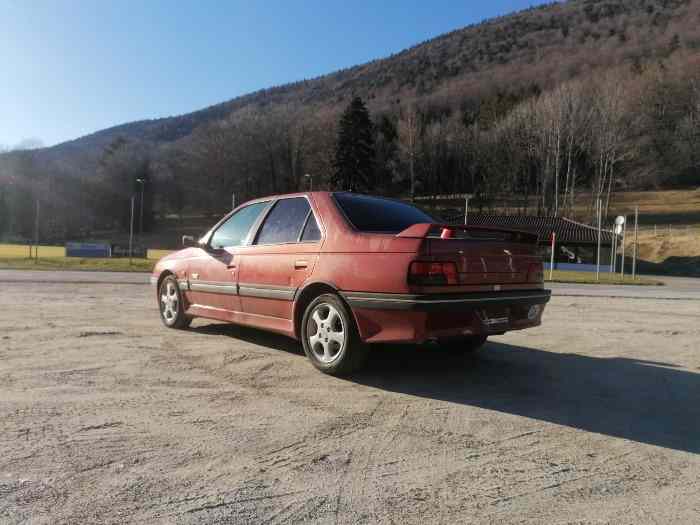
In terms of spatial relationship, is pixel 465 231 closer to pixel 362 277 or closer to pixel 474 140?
pixel 362 277

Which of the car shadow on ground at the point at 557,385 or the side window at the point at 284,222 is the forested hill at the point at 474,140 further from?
the side window at the point at 284,222

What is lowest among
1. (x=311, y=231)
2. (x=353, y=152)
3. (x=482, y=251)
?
(x=482, y=251)

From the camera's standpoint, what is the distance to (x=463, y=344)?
5.66 m

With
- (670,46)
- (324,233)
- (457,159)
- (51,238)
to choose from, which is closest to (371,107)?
(457,159)

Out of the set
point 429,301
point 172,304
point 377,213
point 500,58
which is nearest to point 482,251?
point 429,301

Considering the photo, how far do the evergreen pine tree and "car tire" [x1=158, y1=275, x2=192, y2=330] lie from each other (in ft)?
192

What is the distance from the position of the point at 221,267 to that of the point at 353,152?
60987 millimetres

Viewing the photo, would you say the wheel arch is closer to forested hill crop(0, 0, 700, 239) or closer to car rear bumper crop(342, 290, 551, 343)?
car rear bumper crop(342, 290, 551, 343)

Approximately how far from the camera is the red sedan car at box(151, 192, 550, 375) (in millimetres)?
4039

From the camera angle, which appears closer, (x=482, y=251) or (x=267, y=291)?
(x=482, y=251)

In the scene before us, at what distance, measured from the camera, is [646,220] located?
6538 centimetres

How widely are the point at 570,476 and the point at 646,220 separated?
72.2 meters

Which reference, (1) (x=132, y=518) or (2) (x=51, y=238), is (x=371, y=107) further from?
(1) (x=132, y=518)

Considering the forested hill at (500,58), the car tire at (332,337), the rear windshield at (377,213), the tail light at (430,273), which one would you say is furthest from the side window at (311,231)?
the forested hill at (500,58)
